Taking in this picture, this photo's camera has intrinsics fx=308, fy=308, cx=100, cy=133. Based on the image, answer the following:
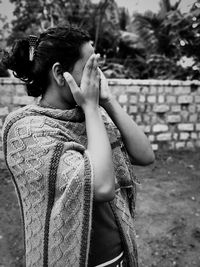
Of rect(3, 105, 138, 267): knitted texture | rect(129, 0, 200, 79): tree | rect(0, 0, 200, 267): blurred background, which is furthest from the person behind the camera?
rect(129, 0, 200, 79): tree

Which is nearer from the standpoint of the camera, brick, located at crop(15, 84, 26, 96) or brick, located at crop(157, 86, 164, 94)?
brick, located at crop(15, 84, 26, 96)

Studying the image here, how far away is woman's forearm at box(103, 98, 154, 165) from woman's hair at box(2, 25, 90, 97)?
1.07ft

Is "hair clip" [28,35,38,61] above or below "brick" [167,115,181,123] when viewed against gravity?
above

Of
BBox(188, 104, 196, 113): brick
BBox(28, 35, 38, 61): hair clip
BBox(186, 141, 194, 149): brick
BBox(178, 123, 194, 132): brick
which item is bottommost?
BBox(186, 141, 194, 149): brick

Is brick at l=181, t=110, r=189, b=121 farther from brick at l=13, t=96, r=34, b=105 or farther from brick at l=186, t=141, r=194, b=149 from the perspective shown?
brick at l=13, t=96, r=34, b=105

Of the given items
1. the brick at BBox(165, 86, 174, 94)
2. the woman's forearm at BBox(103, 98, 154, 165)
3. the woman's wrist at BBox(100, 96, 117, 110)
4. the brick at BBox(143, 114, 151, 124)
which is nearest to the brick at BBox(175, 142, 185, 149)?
the brick at BBox(143, 114, 151, 124)

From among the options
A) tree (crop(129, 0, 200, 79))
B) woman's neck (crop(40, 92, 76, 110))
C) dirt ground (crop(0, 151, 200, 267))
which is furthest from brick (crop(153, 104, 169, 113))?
woman's neck (crop(40, 92, 76, 110))

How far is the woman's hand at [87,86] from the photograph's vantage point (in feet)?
4.05

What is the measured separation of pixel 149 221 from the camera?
3.76 m

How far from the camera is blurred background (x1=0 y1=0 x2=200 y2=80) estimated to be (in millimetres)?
7297

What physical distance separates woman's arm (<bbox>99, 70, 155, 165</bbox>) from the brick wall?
418 cm

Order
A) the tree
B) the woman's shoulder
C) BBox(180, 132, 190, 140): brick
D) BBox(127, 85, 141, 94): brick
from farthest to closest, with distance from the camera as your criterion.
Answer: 1. the tree
2. BBox(180, 132, 190, 140): brick
3. BBox(127, 85, 141, 94): brick
4. the woman's shoulder

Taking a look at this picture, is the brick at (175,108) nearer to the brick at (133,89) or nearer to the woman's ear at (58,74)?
the brick at (133,89)

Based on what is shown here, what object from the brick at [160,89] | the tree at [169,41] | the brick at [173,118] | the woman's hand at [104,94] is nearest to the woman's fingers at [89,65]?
the woman's hand at [104,94]
